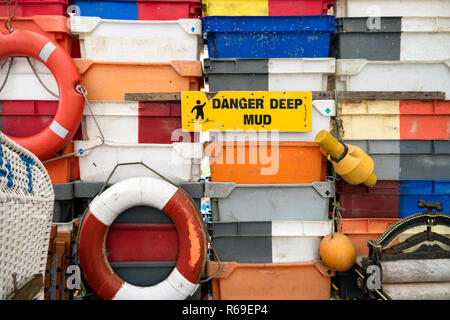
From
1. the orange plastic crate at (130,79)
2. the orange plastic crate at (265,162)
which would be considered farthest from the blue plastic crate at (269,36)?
the orange plastic crate at (265,162)

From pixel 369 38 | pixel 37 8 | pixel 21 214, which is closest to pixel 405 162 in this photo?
pixel 369 38

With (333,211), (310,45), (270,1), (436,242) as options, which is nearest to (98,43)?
(270,1)

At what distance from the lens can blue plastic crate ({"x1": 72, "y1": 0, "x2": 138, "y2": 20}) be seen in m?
1.82

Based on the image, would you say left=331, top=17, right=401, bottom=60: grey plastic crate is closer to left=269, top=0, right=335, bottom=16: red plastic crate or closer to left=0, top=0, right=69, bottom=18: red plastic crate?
left=269, top=0, right=335, bottom=16: red plastic crate

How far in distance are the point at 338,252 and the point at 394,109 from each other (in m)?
0.93

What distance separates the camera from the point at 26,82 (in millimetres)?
1760

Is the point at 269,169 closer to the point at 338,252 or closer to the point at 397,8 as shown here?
the point at 338,252

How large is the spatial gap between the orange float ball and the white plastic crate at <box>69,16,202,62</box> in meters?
1.39

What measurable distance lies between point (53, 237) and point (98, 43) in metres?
1.20

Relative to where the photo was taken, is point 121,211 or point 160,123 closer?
point 121,211

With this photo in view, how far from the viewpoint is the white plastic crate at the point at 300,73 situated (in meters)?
1.79
